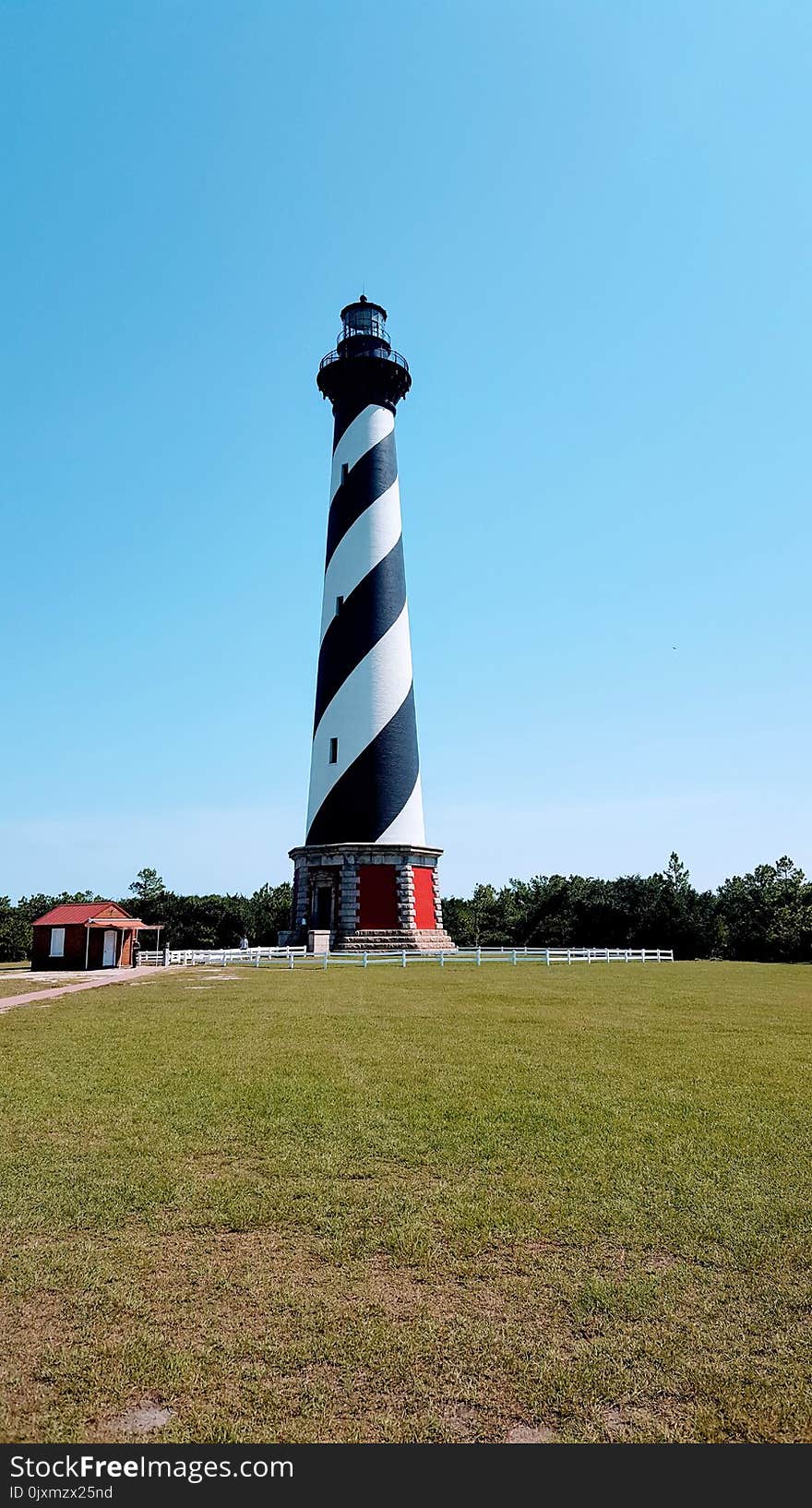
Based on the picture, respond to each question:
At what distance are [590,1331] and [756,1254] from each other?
64.7 inches

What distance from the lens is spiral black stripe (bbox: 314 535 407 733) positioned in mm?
37562

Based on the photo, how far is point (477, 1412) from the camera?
4004 mm

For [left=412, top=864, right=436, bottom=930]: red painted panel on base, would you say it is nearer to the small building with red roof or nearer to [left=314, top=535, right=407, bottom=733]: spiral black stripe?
[left=314, top=535, right=407, bottom=733]: spiral black stripe

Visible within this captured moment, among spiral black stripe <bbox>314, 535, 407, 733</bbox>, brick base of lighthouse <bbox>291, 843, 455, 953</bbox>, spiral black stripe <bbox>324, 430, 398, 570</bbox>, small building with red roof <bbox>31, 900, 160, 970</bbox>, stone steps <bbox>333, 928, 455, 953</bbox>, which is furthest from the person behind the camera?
spiral black stripe <bbox>324, 430, 398, 570</bbox>

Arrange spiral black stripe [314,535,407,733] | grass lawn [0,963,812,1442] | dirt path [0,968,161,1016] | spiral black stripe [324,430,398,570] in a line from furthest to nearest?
1. spiral black stripe [324,430,398,570]
2. spiral black stripe [314,535,407,733]
3. dirt path [0,968,161,1016]
4. grass lawn [0,963,812,1442]

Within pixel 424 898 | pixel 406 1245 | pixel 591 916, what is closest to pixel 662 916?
pixel 591 916

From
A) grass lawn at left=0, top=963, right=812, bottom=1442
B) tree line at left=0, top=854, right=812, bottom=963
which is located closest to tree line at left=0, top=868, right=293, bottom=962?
tree line at left=0, top=854, right=812, bottom=963

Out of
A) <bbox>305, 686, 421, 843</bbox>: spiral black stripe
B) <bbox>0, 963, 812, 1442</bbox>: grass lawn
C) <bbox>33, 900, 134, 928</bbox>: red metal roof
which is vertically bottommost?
<bbox>0, 963, 812, 1442</bbox>: grass lawn

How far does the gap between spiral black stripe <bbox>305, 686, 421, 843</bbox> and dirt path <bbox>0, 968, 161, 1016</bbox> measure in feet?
32.9

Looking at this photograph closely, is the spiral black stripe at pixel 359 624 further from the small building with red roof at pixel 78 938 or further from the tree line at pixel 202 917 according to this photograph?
the tree line at pixel 202 917

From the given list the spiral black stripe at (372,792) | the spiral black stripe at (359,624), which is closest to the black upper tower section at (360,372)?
the spiral black stripe at (359,624)

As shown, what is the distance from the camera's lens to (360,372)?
40.2 m

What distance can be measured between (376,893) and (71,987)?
15338 mm

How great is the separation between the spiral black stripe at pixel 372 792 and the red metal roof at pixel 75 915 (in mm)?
9793
